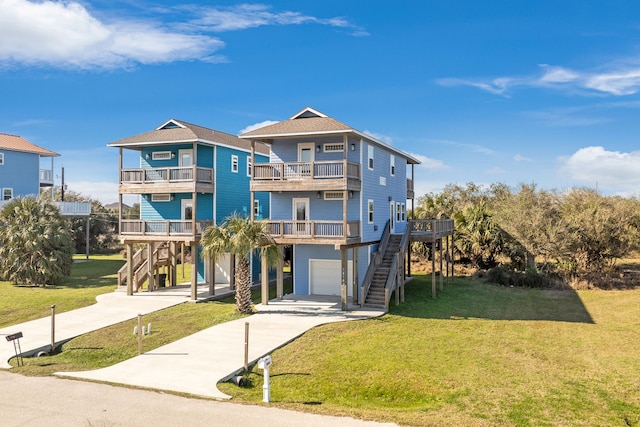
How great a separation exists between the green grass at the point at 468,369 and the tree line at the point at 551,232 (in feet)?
26.9

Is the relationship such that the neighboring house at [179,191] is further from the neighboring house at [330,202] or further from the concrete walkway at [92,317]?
the neighboring house at [330,202]

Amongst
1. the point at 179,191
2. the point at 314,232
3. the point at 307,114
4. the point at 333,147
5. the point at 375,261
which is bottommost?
the point at 375,261

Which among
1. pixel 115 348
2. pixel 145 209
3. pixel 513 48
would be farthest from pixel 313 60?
pixel 115 348

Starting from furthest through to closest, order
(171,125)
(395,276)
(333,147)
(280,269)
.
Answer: (171,125) → (333,147) → (395,276) → (280,269)

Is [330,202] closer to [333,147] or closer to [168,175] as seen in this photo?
[333,147]

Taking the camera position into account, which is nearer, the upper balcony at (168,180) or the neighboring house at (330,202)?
the neighboring house at (330,202)

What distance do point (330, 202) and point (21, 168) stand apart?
30.6m

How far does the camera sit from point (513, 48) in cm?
2850

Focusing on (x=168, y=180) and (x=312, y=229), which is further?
(x=168, y=180)

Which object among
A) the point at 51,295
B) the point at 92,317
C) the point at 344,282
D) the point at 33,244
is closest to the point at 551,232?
the point at 344,282

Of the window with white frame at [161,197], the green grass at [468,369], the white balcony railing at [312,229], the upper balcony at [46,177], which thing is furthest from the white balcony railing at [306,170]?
the upper balcony at [46,177]

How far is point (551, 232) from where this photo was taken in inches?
1146

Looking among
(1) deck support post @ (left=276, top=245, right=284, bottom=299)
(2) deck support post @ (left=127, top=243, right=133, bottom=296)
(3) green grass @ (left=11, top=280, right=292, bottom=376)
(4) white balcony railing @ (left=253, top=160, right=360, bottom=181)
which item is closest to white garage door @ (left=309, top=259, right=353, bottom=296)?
(1) deck support post @ (left=276, top=245, right=284, bottom=299)

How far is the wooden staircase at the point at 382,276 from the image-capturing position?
2230cm
